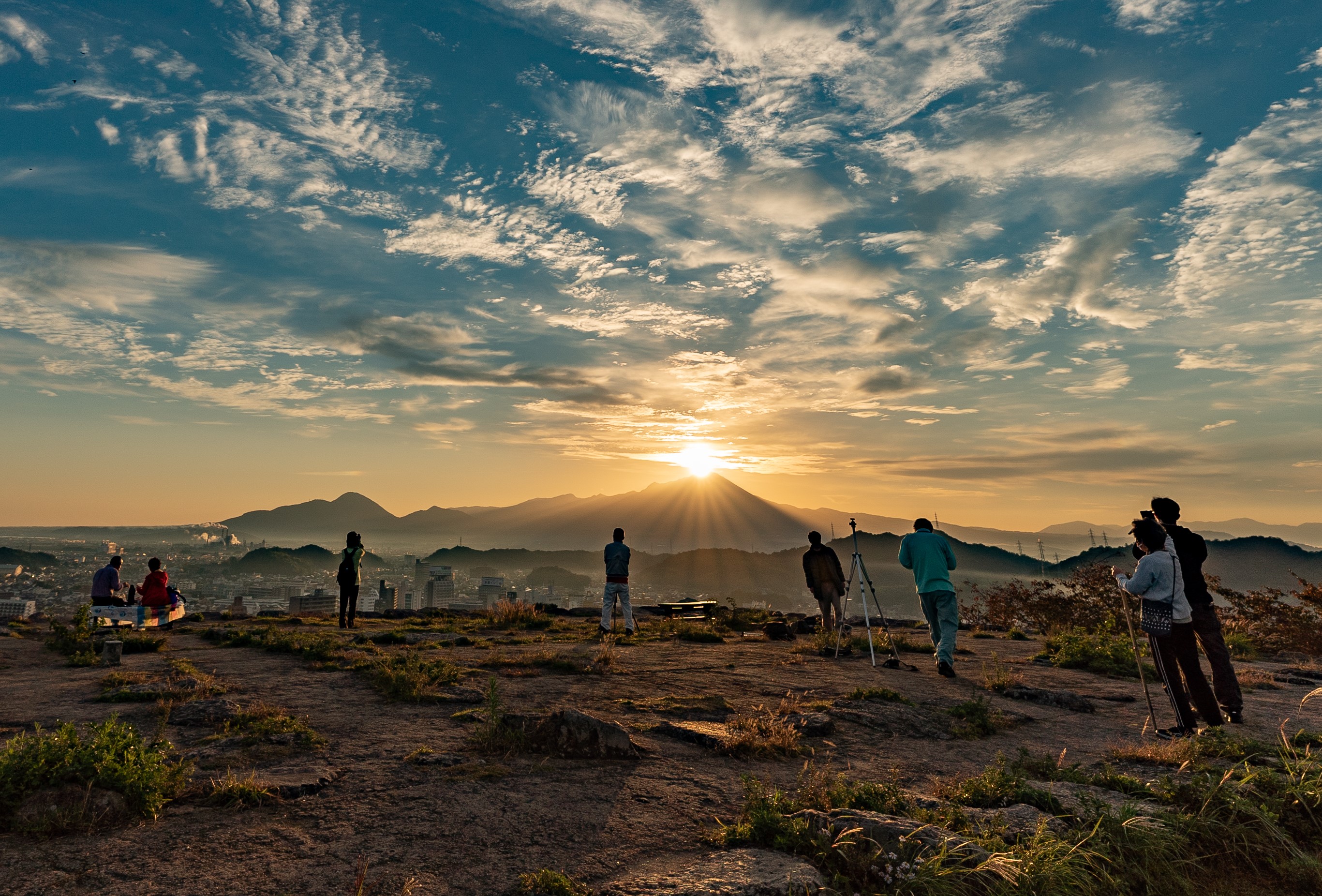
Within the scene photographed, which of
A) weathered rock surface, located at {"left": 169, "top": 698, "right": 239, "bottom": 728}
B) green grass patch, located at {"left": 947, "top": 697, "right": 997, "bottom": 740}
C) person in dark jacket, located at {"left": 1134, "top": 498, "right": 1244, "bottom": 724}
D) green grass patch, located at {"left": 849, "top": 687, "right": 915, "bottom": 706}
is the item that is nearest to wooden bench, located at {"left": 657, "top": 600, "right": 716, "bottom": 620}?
green grass patch, located at {"left": 849, "top": 687, "right": 915, "bottom": 706}

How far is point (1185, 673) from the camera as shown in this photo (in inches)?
274

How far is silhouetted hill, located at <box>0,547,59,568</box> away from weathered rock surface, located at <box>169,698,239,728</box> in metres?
97.8

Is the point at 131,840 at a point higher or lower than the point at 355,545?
lower

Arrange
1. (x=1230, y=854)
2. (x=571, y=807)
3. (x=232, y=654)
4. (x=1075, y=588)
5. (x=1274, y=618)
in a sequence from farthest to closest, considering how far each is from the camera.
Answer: (x=1075, y=588) < (x=1274, y=618) < (x=232, y=654) < (x=571, y=807) < (x=1230, y=854)

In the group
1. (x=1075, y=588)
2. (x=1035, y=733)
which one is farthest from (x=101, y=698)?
(x=1075, y=588)

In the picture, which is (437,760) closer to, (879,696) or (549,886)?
(549,886)

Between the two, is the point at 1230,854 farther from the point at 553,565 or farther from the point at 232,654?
the point at 553,565

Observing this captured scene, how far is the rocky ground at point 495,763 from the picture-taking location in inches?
141

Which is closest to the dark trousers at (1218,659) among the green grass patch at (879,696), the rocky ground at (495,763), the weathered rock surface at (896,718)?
the rocky ground at (495,763)

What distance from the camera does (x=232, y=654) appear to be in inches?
442

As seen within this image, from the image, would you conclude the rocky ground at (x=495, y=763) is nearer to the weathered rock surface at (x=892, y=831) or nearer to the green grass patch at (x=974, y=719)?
the green grass patch at (x=974, y=719)

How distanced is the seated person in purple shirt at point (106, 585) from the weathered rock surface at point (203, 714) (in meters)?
9.78

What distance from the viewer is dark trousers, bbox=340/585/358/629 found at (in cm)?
1543

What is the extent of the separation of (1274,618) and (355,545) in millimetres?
23602
